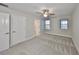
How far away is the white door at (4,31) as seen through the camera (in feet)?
12.4

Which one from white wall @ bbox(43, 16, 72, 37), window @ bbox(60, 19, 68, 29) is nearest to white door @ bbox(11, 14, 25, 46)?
white wall @ bbox(43, 16, 72, 37)

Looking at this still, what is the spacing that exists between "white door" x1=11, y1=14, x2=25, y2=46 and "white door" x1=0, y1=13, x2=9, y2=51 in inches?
15.2

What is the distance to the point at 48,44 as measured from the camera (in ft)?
13.6

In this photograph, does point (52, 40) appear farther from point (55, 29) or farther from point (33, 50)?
point (33, 50)

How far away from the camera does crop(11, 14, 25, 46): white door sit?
4.36 metres

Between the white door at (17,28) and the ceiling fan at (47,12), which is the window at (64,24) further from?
the white door at (17,28)

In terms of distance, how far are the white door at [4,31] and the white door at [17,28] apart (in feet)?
1.27

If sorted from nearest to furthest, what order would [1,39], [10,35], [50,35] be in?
[1,39] → [50,35] → [10,35]

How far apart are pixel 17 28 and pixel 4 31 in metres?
0.72

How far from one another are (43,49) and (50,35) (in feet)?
2.03

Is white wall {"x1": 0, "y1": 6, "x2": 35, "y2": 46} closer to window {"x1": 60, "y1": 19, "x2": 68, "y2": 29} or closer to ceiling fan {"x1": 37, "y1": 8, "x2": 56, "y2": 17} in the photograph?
ceiling fan {"x1": 37, "y1": 8, "x2": 56, "y2": 17}

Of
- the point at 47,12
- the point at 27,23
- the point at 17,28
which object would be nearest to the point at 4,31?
the point at 17,28

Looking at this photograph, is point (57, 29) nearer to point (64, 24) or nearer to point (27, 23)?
point (64, 24)

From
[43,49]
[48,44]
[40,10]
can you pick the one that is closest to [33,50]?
[43,49]
